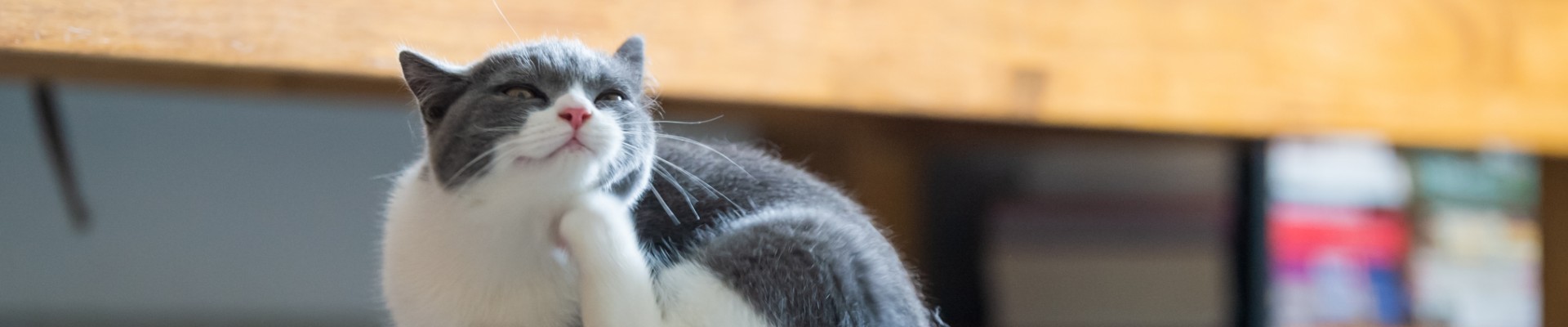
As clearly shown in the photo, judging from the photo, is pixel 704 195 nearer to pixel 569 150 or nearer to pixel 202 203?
pixel 569 150

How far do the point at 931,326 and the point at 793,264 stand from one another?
0.12m

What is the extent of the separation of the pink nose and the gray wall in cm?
58

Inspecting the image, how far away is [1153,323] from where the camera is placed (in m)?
1.16

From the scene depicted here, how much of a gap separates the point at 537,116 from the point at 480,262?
7 centimetres

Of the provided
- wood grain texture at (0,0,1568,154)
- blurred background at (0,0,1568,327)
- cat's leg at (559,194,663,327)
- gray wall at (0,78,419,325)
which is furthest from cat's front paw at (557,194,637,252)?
gray wall at (0,78,419,325)

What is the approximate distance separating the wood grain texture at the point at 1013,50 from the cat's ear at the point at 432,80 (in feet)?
0.78

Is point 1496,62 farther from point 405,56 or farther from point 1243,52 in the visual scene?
point 405,56

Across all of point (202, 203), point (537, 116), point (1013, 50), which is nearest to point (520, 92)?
point (537, 116)

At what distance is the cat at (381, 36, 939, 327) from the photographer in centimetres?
36

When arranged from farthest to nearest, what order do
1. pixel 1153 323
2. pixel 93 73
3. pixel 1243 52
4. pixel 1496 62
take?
pixel 1153 323, pixel 1496 62, pixel 1243 52, pixel 93 73

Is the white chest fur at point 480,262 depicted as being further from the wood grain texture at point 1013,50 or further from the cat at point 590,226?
the wood grain texture at point 1013,50

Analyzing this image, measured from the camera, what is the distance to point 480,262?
15.3 inches

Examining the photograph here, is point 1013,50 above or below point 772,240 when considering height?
above

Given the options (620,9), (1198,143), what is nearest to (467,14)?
(620,9)
